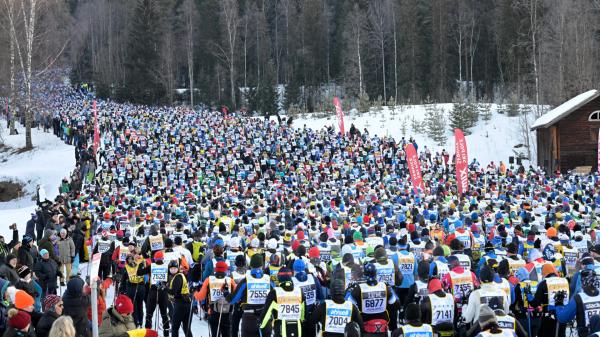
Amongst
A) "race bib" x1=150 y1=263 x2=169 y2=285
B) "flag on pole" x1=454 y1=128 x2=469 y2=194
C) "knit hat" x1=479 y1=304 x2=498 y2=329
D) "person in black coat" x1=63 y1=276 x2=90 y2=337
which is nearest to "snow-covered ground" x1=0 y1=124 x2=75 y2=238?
"flag on pole" x1=454 y1=128 x2=469 y2=194

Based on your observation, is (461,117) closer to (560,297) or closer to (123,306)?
(560,297)

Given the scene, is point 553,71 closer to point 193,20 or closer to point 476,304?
point 193,20

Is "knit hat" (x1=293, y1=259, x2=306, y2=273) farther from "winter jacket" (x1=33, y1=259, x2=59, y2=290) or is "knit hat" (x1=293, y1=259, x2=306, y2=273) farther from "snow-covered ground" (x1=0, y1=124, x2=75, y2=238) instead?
"snow-covered ground" (x1=0, y1=124, x2=75, y2=238)

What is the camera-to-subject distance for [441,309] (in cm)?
859

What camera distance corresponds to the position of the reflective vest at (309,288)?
930 centimetres

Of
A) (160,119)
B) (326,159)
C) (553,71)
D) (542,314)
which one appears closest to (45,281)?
(542,314)

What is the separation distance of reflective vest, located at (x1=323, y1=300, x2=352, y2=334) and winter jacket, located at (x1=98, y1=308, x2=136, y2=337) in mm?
2298

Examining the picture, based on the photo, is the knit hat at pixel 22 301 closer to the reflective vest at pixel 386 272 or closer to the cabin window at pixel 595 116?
the reflective vest at pixel 386 272

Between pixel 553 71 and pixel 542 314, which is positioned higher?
pixel 553 71

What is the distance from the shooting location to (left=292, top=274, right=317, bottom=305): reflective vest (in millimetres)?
9305

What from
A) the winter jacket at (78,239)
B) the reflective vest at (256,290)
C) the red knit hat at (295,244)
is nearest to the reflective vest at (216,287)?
the reflective vest at (256,290)

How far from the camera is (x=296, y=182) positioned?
28.7 m

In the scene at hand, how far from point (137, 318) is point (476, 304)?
6579 millimetres

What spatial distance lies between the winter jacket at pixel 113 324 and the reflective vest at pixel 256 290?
183cm
